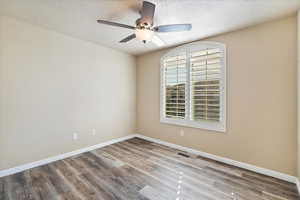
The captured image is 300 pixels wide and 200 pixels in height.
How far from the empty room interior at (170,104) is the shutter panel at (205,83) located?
2 cm

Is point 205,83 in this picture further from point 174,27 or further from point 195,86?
point 174,27

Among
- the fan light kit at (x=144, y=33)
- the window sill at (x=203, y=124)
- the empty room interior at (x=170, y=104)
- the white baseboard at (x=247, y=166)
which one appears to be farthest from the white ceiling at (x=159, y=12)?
the white baseboard at (x=247, y=166)

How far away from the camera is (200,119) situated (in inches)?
117

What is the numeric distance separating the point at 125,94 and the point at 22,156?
2.48m

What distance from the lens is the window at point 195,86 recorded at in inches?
107

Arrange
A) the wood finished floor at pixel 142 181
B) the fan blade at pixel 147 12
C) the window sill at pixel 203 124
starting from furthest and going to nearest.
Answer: the window sill at pixel 203 124, the wood finished floor at pixel 142 181, the fan blade at pixel 147 12

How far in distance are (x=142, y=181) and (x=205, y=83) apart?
7.17ft

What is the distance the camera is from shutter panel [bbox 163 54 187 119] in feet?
10.7

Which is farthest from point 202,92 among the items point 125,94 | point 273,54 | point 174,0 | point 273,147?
point 125,94

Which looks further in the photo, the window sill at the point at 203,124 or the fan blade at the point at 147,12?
the window sill at the point at 203,124

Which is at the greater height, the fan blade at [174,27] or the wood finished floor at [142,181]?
the fan blade at [174,27]

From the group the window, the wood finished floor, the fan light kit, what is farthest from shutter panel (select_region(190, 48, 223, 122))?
the fan light kit

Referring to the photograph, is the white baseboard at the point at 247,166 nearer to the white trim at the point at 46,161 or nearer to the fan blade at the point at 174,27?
the white trim at the point at 46,161

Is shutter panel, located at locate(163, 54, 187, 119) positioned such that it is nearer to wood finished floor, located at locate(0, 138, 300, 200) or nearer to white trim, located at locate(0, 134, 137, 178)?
wood finished floor, located at locate(0, 138, 300, 200)
